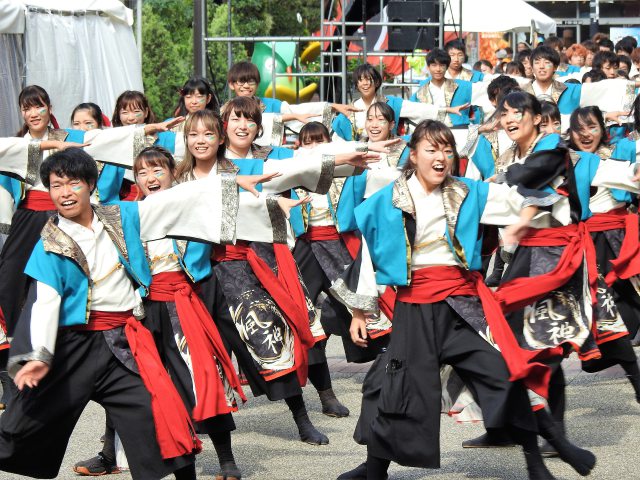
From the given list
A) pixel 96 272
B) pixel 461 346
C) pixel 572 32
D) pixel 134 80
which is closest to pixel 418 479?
pixel 461 346

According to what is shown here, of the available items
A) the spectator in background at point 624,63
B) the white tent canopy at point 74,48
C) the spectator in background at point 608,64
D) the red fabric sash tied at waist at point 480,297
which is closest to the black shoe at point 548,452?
the red fabric sash tied at waist at point 480,297

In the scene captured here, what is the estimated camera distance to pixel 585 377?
25.0ft

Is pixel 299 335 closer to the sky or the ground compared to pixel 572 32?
closer to the ground

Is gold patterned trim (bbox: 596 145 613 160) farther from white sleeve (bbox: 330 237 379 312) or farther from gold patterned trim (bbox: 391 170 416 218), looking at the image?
white sleeve (bbox: 330 237 379 312)

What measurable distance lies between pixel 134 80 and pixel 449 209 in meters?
8.56

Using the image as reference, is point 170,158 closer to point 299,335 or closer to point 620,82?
point 299,335

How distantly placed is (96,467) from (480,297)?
201 cm

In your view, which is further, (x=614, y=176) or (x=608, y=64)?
(x=608, y=64)

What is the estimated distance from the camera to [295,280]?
6547 millimetres

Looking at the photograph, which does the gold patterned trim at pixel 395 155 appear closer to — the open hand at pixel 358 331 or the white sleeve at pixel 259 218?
the white sleeve at pixel 259 218

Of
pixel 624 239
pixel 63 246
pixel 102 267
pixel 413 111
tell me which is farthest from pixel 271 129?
pixel 63 246

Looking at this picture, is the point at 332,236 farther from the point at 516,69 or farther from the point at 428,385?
the point at 516,69

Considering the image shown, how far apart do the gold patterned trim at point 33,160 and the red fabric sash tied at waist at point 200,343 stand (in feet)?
6.22

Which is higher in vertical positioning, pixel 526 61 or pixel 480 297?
pixel 526 61
